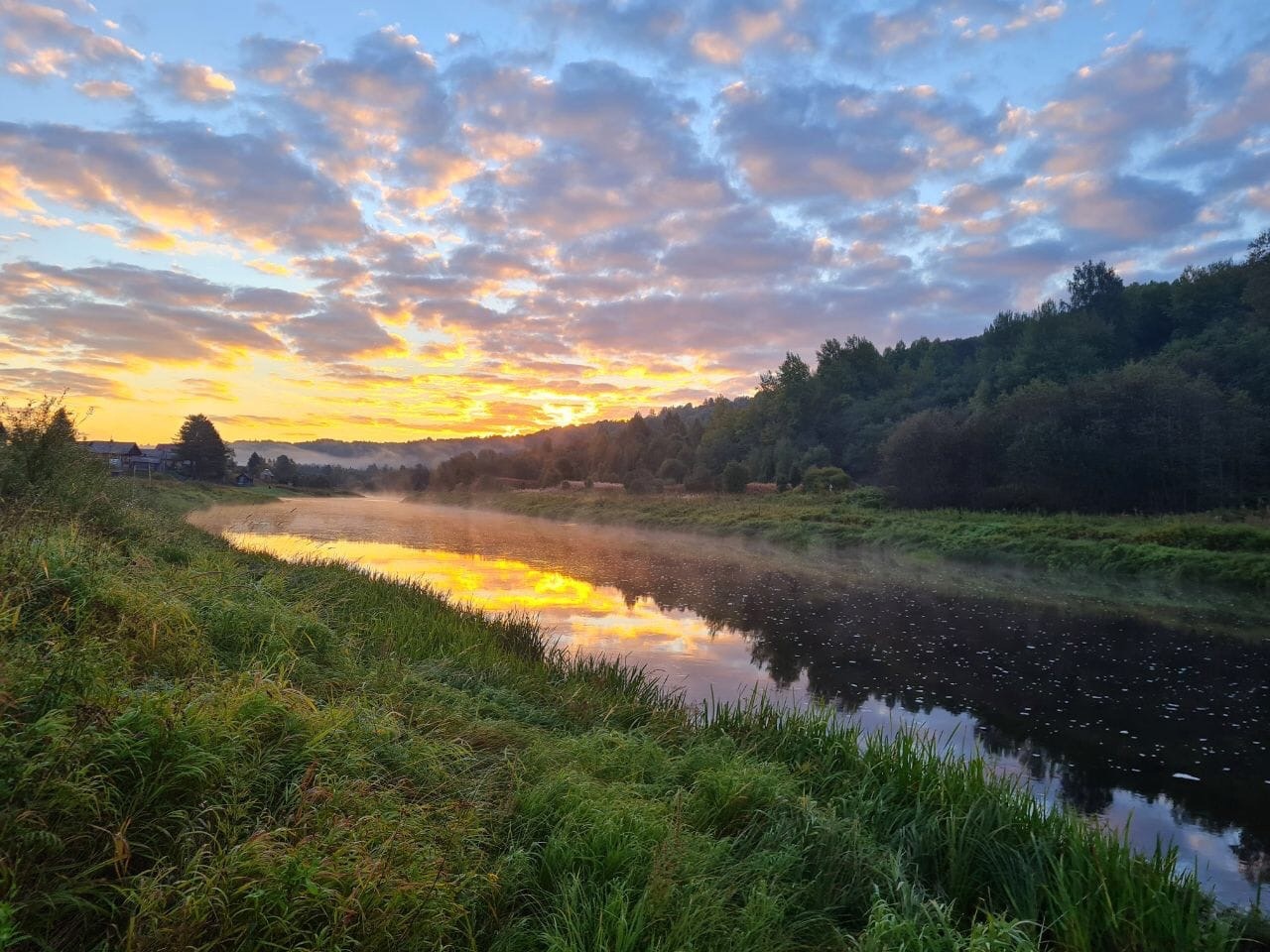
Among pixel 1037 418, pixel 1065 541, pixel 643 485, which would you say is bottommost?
pixel 1065 541

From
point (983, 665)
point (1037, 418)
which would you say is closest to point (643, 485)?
point (1037, 418)

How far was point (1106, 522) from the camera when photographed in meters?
28.7

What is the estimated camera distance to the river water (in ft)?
26.1

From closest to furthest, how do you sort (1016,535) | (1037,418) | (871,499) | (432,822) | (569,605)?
(432,822), (569,605), (1016,535), (1037,418), (871,499)

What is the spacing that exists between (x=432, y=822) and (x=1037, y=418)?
4145 centimetres

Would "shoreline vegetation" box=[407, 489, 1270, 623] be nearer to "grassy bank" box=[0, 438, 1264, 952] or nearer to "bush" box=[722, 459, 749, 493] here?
"bush" box=[722, 459, 749, 493]

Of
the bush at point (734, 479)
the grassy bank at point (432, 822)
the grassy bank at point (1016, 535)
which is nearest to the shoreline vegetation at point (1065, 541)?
the grassy bank at point (1016, 535)

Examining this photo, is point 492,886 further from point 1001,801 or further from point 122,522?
point 122,522

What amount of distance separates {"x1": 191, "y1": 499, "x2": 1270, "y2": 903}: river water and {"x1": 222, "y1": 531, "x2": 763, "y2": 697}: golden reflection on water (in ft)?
0.30

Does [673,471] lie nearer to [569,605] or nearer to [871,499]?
[871,499]

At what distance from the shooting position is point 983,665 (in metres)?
13.5

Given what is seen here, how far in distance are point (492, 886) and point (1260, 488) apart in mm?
42263

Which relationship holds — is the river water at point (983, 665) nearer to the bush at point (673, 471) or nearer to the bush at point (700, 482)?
the bush at point (700, 482)

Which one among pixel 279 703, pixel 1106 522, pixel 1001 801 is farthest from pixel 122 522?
pixel 1106 522
